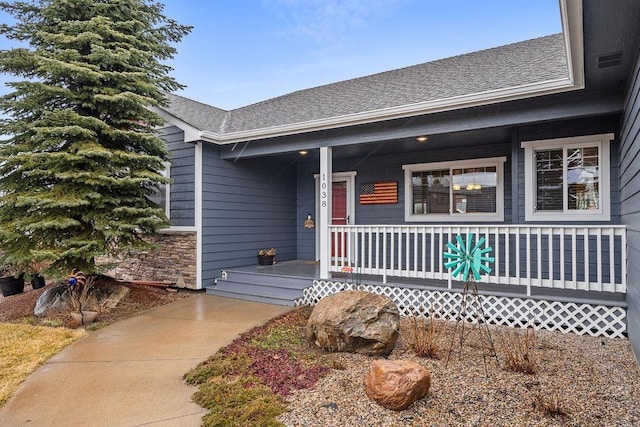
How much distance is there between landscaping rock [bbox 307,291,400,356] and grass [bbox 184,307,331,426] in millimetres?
237

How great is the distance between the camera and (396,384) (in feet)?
8.47

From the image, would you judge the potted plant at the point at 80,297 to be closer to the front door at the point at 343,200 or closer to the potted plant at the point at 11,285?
the potted plant at the point at 11,285

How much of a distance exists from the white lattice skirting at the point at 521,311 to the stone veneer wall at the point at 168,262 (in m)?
3.19

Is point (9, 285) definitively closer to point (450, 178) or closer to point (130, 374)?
point (130, 374)

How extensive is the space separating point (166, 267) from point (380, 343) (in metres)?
5.43

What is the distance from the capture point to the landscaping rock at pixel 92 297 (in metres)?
5.71

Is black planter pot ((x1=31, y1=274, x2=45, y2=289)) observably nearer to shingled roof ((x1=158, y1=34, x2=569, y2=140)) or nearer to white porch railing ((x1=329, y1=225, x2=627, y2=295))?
shingled roof ((x1=158, y1=34, x2=569, y2=140))

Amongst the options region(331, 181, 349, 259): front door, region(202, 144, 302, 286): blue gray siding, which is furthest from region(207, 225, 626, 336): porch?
region(331, 181, 349, 259): front door

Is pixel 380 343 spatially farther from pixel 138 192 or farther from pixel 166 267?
pixel 166 267

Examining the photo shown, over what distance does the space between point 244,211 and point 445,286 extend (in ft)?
14.7

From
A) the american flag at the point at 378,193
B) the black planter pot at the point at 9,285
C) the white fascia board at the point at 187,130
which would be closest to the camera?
the white fascia board at the point at 187,130

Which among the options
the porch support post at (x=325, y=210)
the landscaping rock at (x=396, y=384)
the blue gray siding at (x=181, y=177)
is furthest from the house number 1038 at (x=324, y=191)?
the landscaping rock at (x=396, y=384)

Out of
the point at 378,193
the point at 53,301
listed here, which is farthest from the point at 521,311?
the point at 53,301

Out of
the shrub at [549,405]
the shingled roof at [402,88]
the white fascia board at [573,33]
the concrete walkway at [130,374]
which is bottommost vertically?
the concrete walkway at [130,374]
